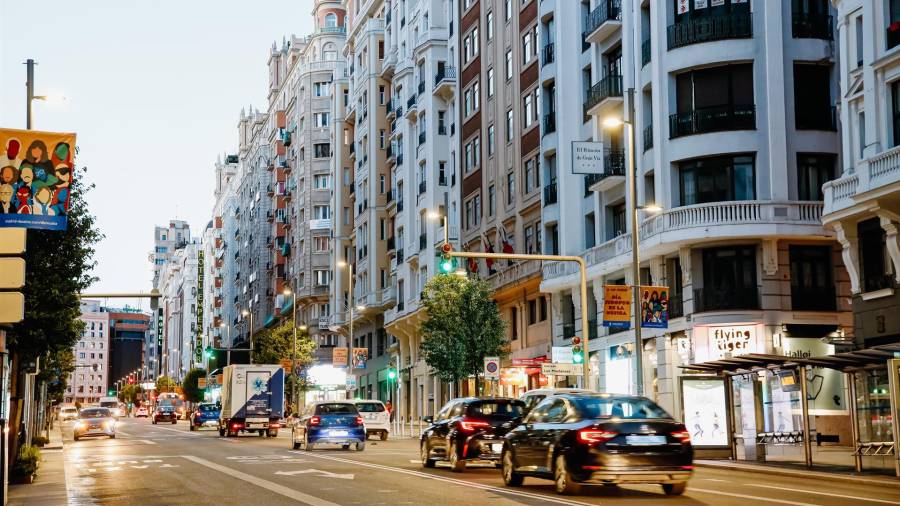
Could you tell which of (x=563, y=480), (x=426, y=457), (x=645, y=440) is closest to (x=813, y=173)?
(x=426, y=457)

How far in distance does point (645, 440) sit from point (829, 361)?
26.3 ft

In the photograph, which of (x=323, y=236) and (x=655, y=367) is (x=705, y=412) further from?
(x=323, y=236)

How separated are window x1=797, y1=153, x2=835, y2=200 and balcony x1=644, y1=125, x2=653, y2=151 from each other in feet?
16.9

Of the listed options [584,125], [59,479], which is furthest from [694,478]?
[584,125]

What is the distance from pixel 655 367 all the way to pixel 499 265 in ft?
56.1

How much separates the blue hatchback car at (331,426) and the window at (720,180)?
13.0 m

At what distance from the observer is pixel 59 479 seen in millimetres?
25078

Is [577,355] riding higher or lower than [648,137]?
lower

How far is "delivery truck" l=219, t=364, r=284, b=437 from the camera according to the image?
55.2 m

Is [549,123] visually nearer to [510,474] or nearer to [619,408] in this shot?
[510,474]

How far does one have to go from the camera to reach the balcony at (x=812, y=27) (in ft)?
132

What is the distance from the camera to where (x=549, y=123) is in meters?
52.2

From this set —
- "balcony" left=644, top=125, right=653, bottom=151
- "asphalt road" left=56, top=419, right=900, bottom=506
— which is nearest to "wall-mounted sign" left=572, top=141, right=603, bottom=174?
"balcony" left=644, top=125, right=653, bottom=151

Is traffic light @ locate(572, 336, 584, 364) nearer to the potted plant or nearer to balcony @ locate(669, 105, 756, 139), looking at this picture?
balcony @ locate(669, 105, 756, 139)
